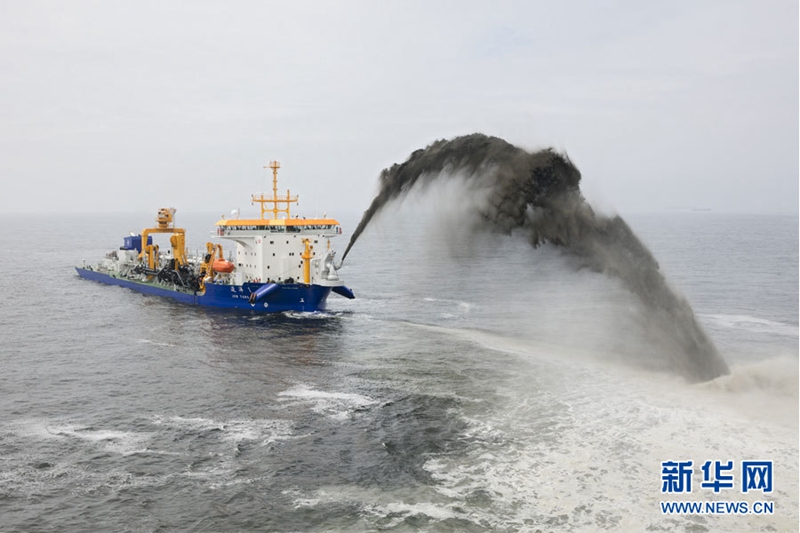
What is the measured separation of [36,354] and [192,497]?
90.1ft

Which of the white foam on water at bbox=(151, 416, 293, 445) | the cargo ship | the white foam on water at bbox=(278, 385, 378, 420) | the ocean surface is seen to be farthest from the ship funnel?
the white foam on water at bbox=(151, 416, 293, 445)

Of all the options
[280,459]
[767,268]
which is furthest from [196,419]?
[767,268]

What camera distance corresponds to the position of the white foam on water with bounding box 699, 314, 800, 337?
159 feet

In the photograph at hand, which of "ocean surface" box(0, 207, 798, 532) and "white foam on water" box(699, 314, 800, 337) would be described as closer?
"ocean surface" box(0, 207, 798, 532)

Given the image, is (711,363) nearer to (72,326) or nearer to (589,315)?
(589,315)

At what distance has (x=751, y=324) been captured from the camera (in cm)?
5062

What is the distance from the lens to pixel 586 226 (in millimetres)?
34812

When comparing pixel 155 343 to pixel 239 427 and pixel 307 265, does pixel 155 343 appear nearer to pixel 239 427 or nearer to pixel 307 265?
pixel 307 265

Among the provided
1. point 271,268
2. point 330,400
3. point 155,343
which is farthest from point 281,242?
point 330,400

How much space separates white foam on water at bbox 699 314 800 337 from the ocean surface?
32cm

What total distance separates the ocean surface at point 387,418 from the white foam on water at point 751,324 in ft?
1.05

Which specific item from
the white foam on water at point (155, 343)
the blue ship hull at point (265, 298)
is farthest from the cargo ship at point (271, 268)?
the white foam on water at point (155, 343)

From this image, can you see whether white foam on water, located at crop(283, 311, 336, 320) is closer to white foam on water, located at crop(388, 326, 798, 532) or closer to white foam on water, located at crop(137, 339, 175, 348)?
white foam on water, located at crop(137, 339, 175, 348)

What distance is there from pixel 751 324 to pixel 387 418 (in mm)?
37368
